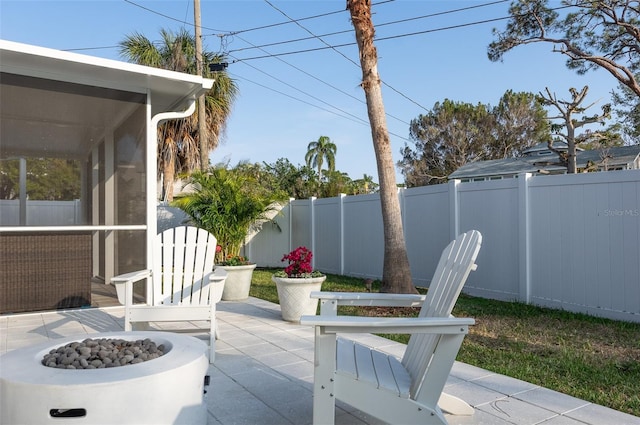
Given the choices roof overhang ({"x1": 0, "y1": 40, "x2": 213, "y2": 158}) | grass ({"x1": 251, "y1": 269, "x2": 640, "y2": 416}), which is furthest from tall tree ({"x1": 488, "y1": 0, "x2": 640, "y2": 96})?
roof overhang ({"x1": 0, "y1": 40, "x2": 213, "y2": 158})

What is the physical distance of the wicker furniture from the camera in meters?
5.11

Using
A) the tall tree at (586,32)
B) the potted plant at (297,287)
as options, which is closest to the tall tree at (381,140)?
the potted plant at (297,287)

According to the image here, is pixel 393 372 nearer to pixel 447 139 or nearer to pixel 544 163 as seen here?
pixel 544 163

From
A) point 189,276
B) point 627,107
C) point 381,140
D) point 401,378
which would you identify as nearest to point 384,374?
point 401,378

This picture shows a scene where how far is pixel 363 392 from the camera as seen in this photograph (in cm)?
207

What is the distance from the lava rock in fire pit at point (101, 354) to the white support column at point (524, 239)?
493 centimetres

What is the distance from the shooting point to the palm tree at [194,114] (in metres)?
12.5

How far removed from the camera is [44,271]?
5301 mm

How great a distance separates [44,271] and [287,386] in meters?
3.76

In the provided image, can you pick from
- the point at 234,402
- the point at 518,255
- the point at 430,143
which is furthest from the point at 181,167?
the point at 430,143

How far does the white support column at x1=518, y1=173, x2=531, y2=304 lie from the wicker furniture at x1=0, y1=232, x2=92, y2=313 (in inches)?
210

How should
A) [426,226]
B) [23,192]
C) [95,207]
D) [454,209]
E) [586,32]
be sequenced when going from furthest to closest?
[586,32], [426,226], [454,209], [95,207], [23,192]

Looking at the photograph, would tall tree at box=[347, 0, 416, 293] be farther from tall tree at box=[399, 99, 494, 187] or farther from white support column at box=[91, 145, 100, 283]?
tall tree at box=[399, 99, 494, 187]

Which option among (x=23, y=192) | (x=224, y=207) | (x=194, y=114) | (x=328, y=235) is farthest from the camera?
(x=194, y=114)
